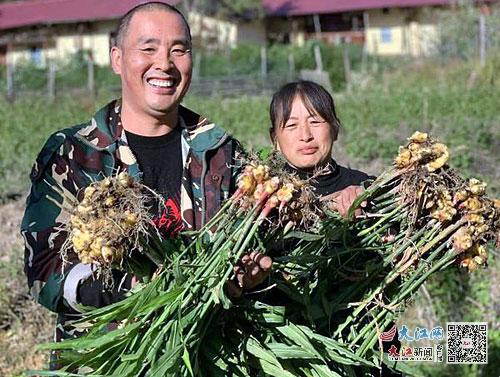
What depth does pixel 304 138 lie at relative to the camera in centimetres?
258

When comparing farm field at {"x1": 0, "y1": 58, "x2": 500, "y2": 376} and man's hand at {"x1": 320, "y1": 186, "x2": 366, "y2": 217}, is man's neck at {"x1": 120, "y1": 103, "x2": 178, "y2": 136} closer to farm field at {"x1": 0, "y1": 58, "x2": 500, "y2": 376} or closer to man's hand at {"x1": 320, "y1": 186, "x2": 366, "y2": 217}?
man's hand at {"x1": 320, "y1": 186, "x2": 366, "y2": 217}

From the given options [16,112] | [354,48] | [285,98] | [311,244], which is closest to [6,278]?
[285,98]

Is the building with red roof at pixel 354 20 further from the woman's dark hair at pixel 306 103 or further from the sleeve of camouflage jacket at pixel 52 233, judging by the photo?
the sleeve of camouflage jacket at pixel 52 233

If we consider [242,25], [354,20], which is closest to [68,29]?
[242,25]

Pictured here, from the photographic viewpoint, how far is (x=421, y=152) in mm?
1787

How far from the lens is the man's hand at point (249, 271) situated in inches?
64.9

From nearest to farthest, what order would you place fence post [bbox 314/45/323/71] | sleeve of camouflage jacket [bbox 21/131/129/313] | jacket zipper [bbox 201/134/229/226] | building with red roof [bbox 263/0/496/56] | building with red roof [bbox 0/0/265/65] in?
sleeve of camouflage jacket [bbox 21/131/129/313]
jacket zipper [bbox 201/134/229/226]
fence post [bbox 314/45/323/71]
building with red roof [bbox 0/0/265/65]
building with red roof [bbox 263/0/496/56]

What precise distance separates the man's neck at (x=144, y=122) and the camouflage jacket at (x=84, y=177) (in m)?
0.03

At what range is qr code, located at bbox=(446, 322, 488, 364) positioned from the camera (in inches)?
112

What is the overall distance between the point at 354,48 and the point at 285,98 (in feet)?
62.3

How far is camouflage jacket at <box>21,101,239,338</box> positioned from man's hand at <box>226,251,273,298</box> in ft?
1.15

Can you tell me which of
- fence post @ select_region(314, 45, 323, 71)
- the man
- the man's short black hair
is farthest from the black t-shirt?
fence post @ select_region(314, 45, 323, 71)

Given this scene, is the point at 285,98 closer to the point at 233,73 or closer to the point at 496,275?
the point at 496,275

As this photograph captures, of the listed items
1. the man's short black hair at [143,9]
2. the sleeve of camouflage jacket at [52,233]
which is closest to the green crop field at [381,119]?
the man's short black hair at [143,9]
